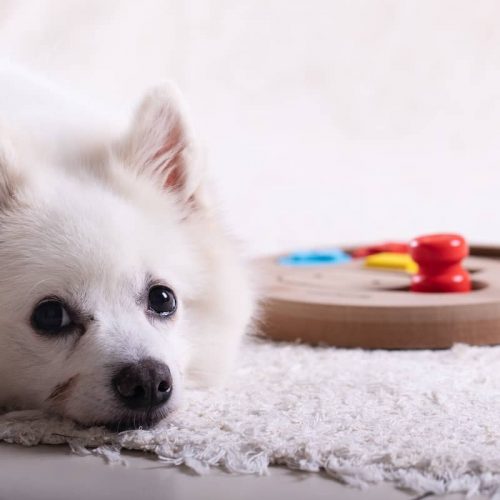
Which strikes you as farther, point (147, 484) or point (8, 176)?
point (8, 176)

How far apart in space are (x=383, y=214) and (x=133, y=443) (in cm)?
335

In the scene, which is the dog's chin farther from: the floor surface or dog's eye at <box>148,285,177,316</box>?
dog's eye at <box>148,285,177,316</box>

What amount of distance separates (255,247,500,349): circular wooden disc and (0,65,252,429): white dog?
403mm

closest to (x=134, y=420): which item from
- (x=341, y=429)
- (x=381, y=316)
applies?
(x=341, y=429)

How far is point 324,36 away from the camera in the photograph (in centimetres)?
451

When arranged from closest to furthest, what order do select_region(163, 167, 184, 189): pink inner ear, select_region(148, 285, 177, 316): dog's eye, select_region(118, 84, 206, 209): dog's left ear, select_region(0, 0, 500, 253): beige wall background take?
1. select_region(148, 285, 177, 316): dog's eye
2. select_region(118, 84, 206, 209): dog's left ear
3. select_region(163, 167, 184, 189): pink inner ear
4. select_region(0, 0, 500, 253): beige wall background

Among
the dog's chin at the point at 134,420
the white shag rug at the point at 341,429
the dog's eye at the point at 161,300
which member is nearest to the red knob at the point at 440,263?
the white shag rug at the point at 341,429

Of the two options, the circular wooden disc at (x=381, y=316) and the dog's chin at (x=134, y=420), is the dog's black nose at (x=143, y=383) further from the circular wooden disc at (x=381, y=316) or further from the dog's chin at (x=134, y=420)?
the circular wooden disc at (x=381, y=316)

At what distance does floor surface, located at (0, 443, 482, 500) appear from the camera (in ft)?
4.56

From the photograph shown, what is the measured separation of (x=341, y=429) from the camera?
1650mm

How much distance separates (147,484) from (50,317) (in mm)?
480

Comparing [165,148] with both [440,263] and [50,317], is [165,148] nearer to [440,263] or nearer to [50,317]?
[50,317]

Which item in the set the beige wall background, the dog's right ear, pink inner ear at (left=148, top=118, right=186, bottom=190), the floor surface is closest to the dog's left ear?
pink inner ear at (left=148, top=118, right=186, bottom=190)

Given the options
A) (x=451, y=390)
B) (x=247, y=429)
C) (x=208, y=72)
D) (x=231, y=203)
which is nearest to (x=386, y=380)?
(x=451, y=390)
